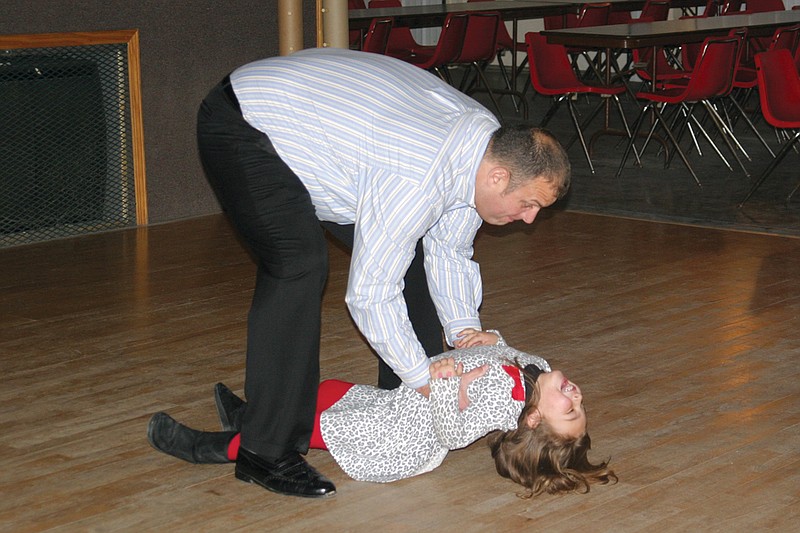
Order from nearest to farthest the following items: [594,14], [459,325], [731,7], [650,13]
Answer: [459,325]
[594,14]
[650,13]
[731,7]

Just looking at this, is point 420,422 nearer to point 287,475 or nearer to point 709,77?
point 287,475

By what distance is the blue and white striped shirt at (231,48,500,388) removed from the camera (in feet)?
7.97

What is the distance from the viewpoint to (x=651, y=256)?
523 cm

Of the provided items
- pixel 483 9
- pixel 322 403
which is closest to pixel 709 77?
pixel 483 9

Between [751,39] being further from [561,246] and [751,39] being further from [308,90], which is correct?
[308,90]

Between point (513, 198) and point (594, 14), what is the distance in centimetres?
773

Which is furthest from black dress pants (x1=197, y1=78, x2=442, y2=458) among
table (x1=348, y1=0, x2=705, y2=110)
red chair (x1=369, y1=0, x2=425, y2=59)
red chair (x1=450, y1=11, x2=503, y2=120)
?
red chair (x1=369, y1=0, x2=425, y2=59)

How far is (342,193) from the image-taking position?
2.60 m

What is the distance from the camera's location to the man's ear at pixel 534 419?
8.90 feet

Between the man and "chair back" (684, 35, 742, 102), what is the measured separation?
14.8ft

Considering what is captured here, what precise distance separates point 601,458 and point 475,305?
1.66ft

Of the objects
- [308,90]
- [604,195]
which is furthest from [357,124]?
[604,195]

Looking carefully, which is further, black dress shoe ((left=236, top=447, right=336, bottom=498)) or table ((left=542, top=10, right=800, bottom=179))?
table ((left=542, top=10, right=800, bottom=179))

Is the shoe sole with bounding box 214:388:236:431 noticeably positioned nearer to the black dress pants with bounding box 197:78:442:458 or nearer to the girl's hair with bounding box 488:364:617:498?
the black dress pants with bounding box 197:78:442:458
